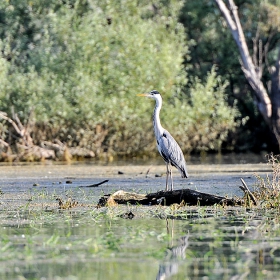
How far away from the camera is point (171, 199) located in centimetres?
1111

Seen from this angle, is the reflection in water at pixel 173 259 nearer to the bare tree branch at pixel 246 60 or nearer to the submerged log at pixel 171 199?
the submerged log at pixel 171 199

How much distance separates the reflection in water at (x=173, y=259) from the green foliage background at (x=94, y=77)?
631 inches

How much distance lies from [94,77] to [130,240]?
16685 mm

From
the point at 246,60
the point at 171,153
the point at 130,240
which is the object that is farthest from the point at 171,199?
the point at 246,60

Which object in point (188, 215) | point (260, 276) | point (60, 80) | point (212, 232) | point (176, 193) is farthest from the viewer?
point (60, 80)

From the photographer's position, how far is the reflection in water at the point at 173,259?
22.0ft

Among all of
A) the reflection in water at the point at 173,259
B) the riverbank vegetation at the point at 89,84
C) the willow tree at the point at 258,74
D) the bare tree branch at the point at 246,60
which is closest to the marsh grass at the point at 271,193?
the reflection in water at the point at 173,259

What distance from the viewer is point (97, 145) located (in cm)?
2536

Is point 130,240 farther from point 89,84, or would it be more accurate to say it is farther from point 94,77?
point 94,77

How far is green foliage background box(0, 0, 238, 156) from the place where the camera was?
2409cm

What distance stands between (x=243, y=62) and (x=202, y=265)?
21.7m

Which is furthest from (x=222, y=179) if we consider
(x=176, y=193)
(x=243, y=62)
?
(x=243, y=62)

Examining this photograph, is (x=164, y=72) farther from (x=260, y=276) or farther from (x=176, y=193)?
(x=260, y=276)

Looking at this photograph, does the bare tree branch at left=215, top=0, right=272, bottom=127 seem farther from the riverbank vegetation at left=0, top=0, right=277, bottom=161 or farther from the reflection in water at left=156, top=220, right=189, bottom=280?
the reflection in water at left=156, top=220, right=189, bottom=280
